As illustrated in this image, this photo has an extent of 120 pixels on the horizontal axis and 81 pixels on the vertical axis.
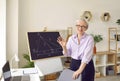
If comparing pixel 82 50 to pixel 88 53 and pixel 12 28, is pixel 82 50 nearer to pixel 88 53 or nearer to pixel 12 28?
pixel 88 53

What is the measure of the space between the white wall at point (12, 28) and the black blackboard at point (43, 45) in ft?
1.93

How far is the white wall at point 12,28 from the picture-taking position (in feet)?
14.9

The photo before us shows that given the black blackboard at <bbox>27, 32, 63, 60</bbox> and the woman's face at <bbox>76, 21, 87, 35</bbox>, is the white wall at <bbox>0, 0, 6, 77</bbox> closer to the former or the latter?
the black blackboard at <bbox>27, 32, 63, 60</bbox>

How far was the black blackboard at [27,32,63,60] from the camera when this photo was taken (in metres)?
4.20

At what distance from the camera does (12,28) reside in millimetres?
4613

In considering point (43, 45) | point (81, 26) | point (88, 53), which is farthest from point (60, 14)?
point (88, 53)

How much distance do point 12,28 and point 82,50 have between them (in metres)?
2.17

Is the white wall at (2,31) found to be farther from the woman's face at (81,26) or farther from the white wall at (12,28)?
the woman's face at (81,26)

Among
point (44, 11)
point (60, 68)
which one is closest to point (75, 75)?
point (60, 68)

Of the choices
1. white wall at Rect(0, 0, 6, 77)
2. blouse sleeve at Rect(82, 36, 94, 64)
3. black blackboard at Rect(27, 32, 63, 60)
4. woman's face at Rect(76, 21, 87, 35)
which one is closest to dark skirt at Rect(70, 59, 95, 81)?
blouse sleeve at Rect(82, 36, 94, 64)

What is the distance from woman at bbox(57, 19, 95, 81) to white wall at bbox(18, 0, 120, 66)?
6.67 feet

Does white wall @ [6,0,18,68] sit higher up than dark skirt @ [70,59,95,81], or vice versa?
white wall @ [6,0,18,68]

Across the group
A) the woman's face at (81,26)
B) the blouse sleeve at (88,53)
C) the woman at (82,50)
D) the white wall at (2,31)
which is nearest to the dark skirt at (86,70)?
the woman at (82,50)

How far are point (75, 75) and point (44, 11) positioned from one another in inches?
106
